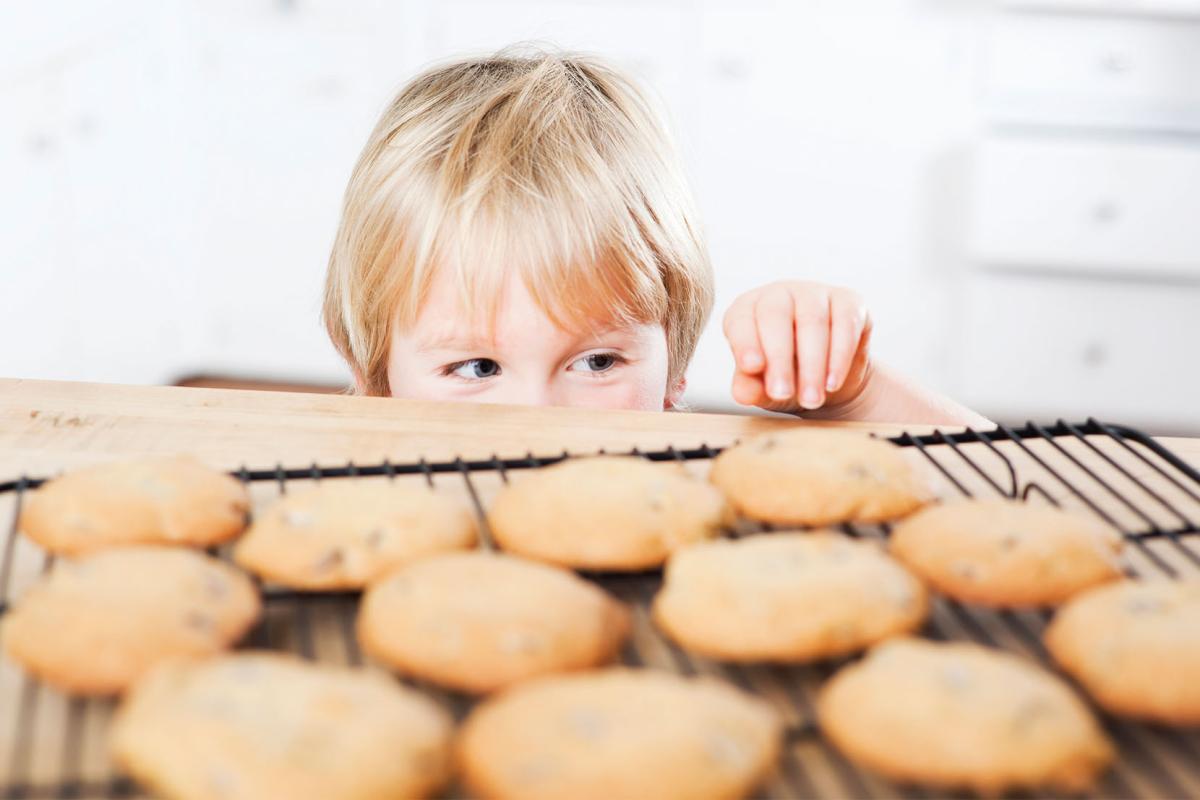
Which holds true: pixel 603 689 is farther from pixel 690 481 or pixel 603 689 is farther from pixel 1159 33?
pixel 1159 33

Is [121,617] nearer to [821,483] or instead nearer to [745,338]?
[821,483]

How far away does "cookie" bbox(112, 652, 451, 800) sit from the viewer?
1.48 ft

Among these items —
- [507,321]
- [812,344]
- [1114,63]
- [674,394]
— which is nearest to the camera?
[812,344]

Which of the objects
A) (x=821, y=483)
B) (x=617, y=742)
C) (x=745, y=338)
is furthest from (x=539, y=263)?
(x=617, y=742)

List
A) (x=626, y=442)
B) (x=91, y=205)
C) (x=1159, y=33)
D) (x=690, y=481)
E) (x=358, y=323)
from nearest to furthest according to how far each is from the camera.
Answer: (x=690, y=481), (x=626, y=442), (x=358, y=323), (x=91, y=205), (x=1159, y=33)

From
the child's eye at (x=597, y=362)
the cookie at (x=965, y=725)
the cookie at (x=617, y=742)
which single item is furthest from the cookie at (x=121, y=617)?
the child's eye at (x=597, y=362)

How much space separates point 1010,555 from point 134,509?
A: 0.48m

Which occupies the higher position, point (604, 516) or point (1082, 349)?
point (604, 516)

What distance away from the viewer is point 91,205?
8.80ft

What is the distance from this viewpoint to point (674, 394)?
1474 millimetres

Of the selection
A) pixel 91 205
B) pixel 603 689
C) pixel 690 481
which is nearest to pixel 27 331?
pixel 91 205

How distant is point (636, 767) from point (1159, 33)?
2.97 metres

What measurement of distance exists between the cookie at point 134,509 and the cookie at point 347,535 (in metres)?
0.04

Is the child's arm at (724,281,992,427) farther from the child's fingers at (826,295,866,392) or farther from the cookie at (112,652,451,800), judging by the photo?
the cookie at (112,652,451,800)
